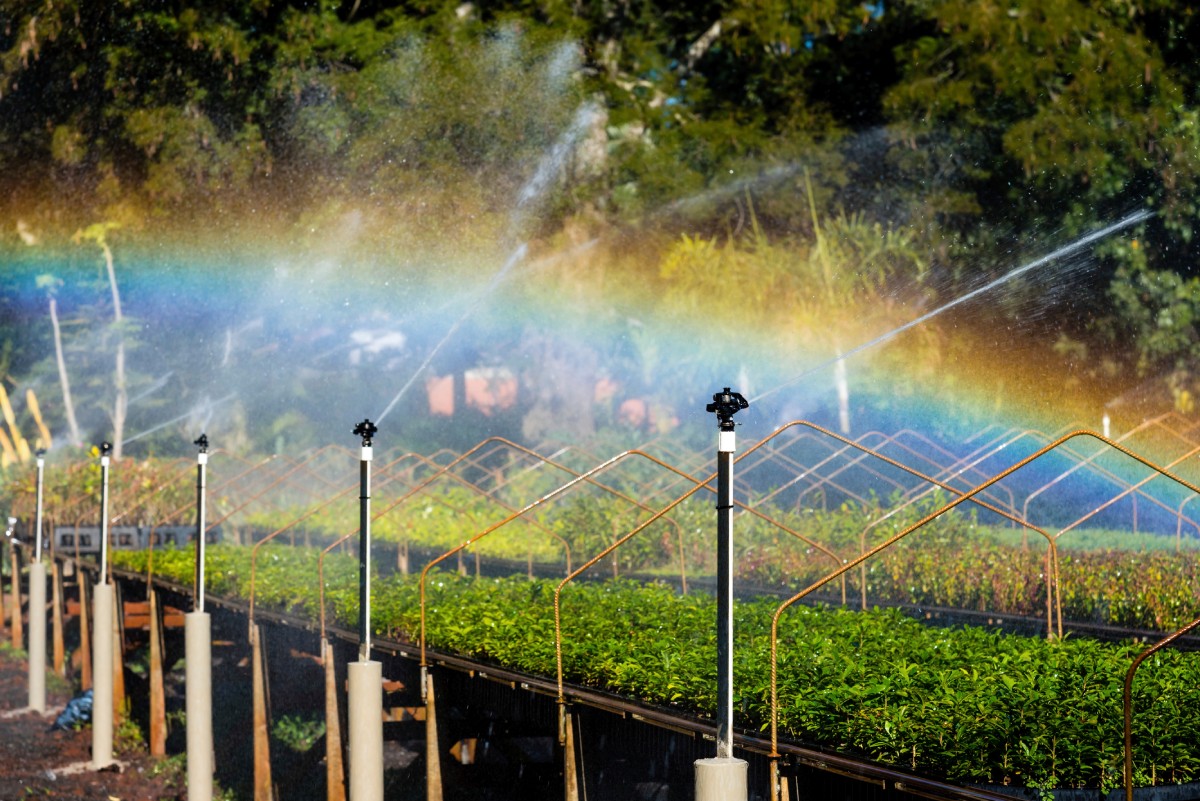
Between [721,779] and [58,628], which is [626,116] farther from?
[721,779]

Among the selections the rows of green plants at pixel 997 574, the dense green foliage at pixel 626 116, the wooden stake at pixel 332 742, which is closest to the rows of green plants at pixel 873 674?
the wooden stake at pixel 332 742

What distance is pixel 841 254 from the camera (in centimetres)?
2962

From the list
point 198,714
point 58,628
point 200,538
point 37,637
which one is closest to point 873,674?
point 198,714

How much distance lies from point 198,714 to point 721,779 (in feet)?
26.5

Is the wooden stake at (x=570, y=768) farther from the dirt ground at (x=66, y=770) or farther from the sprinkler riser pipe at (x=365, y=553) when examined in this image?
the dirt ground at (x=66, y=770)

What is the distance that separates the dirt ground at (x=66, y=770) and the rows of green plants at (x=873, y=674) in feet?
10.7

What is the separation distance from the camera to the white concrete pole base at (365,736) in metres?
11.1

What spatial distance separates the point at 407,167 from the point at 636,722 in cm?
2368

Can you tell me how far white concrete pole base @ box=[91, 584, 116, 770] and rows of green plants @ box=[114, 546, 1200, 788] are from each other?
3230mm

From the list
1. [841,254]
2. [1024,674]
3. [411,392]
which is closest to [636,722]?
[1024,674]

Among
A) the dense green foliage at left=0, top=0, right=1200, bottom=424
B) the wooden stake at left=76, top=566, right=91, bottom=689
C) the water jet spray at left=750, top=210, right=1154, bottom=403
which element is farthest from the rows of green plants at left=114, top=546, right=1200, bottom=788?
the dense green foliage at left=0, top=0, right=1200, bottom=424

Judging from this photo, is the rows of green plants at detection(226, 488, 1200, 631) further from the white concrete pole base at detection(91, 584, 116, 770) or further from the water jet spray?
the white concrete pole base at detection(91, 584, 116, 770)

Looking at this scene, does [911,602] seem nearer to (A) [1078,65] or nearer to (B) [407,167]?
(A) [1078,65]

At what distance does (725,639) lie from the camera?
24.3ft
